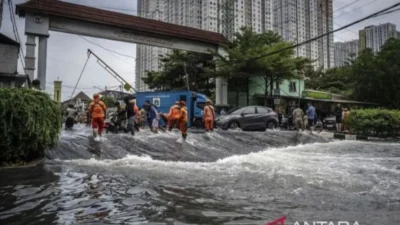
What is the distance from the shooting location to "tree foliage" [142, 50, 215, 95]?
115 ft

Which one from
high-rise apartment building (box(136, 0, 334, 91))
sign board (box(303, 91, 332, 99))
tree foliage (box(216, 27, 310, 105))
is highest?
high-rise apartment building (box(136, 0, 334, 91))

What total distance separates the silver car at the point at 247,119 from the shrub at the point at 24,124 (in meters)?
12.0

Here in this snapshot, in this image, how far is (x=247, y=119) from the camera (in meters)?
19.8

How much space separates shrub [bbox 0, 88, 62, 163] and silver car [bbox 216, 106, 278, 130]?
39.2ft

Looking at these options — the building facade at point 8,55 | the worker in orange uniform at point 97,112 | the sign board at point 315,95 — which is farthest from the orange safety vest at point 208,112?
the sign board at point 315,95

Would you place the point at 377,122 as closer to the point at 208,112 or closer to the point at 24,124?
the point at 208,112

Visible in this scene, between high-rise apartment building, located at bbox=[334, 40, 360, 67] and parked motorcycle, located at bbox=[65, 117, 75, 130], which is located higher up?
high-rise apartment building, located at bbox=[334, 40, 360, 67]

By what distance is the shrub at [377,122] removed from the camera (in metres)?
20.3

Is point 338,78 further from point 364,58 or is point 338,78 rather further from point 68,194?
point 68,194

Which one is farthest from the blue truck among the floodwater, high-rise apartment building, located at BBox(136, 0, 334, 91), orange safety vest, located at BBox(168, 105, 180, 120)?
the floodwater

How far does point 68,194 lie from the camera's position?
567cm

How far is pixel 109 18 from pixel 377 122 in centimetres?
1801

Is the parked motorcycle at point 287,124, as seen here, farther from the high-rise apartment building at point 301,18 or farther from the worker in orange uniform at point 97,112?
the worker in orange uniform at point 97,112

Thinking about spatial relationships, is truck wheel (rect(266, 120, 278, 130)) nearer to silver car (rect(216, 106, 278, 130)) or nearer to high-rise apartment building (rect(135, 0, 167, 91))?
silver car (rect(216, 106, 278, 130))
